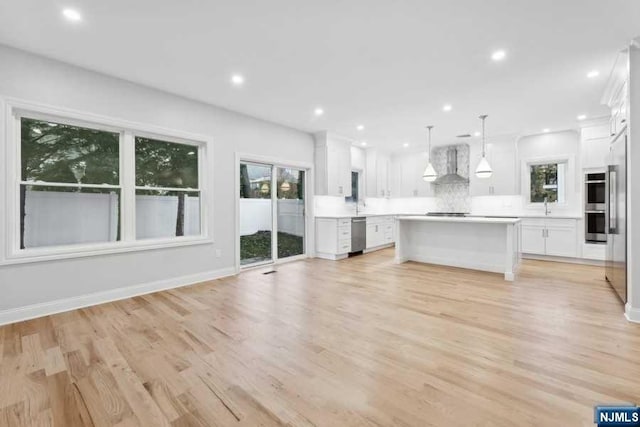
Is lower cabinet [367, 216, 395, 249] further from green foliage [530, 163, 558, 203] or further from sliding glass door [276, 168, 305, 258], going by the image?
green foliage [530, 163, 558, 203]

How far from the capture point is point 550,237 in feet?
19.6

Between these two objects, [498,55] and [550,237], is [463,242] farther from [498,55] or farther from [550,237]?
[498,55]

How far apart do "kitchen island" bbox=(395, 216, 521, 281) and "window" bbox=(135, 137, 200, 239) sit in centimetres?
379

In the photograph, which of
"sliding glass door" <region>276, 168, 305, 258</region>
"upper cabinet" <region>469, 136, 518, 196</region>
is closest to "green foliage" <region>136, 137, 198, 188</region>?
"sliding glass door" <region>276, 168, 305, 258</region>

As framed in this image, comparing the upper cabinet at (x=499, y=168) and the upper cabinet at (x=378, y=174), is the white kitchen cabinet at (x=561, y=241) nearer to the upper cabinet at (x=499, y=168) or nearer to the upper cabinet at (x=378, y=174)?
the upper cabinet at (x=499, y=168)

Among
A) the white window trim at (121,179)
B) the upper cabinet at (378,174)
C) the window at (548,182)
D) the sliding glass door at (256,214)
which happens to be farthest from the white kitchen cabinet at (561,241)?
the white window trim at (121,179)

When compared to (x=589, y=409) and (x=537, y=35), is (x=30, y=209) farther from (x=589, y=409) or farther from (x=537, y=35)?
(x=537, y=35)

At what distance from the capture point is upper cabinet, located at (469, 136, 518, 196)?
666cm

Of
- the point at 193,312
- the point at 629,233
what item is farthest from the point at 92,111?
the point at 629,233

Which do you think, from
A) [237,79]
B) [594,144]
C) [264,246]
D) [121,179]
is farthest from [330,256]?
[594,144]

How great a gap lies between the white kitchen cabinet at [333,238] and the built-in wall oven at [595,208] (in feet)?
15.1

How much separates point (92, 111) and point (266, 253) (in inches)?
137

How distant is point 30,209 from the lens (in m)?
3.21

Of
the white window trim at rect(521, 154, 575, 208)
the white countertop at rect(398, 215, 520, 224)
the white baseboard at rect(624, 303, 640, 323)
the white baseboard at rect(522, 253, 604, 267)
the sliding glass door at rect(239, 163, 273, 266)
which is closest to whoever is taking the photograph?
the white baseboard at rect(624, 303, 640, 323)
